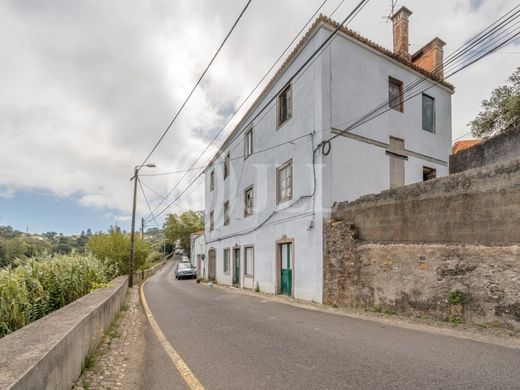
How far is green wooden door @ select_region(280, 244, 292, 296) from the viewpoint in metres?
13.2

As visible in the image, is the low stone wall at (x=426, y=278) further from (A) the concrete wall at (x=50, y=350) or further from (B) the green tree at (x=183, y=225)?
(B) the green tree at (x=183, y=225)

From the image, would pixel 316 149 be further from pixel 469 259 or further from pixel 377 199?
pixel 469 259

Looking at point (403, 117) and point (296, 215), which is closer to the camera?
point (296, 215)

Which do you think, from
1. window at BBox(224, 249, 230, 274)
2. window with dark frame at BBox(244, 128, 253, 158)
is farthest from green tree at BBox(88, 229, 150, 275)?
window with dark frame at BBox(244, 128, 253, 158)

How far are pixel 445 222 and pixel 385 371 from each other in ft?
14.6

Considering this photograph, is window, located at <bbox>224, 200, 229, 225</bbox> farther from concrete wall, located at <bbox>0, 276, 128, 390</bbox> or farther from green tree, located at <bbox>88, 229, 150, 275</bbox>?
concrete wall, located at <bbox>0, 276, 128, 390</bbox>

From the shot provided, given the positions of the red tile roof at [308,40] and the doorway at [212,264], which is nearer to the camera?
the red tile roof at [308,40]

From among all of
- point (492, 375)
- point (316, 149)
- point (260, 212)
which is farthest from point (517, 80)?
point (492, 375)

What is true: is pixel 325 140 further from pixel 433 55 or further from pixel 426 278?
pixel 433 55

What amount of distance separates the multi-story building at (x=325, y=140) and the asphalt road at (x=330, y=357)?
15.7ft

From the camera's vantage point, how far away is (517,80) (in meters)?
→ 13.9

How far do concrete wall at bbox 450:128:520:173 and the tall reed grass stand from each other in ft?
39.6

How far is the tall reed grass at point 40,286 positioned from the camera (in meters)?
5.56

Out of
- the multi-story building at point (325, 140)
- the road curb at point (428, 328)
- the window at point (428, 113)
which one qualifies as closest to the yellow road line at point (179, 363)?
the road curb at point (428, 328)
